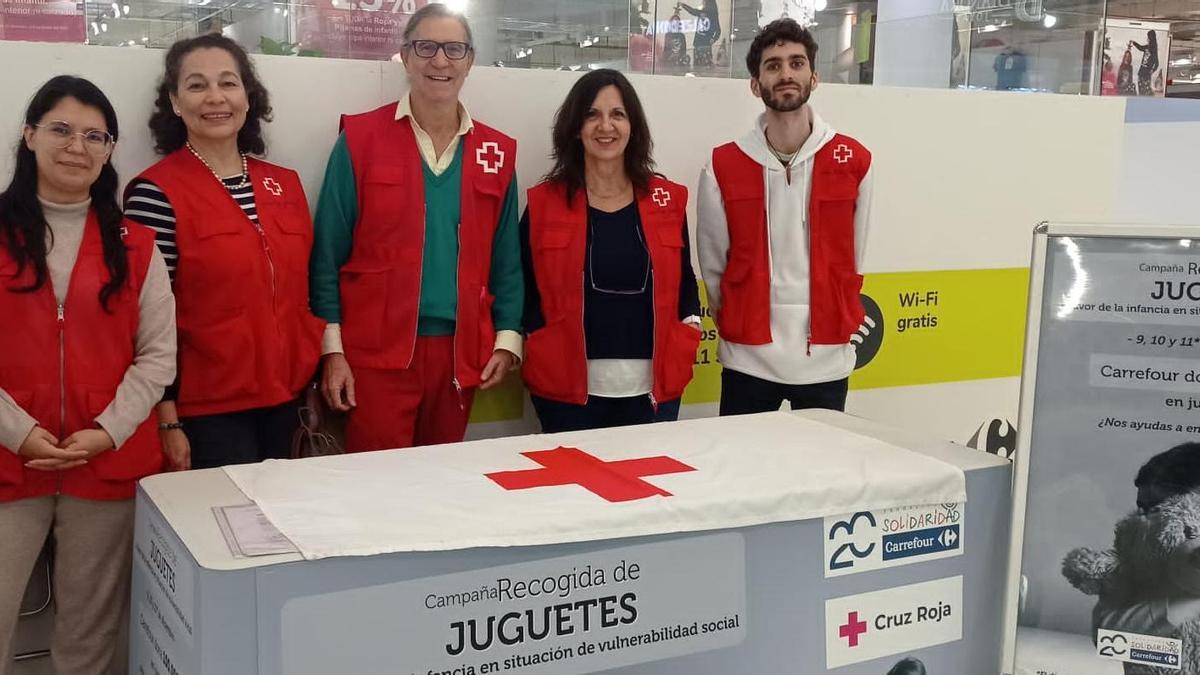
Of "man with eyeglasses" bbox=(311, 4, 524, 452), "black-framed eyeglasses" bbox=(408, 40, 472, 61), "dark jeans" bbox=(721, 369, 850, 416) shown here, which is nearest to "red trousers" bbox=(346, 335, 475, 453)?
"man with eyeglasses" bbox=(311, 4, 524, 452)

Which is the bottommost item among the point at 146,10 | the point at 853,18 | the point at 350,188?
the point at 350,188

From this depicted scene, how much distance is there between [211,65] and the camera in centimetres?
226

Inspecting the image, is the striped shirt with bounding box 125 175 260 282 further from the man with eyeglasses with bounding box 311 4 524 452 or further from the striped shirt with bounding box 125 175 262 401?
the man with eyeglasses with bounding box 311 4 524 452

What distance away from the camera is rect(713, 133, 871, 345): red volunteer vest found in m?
2.82

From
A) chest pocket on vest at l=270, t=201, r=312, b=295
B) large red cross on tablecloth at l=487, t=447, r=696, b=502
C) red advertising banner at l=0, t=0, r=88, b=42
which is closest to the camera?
large red cross on tablecloth at l=487, t=447, r=696, b=502

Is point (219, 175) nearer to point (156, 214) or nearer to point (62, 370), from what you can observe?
point (156, 214)

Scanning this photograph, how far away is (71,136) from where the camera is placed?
1.96 m

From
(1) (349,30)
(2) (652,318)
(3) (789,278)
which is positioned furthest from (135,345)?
(3) (789,278)

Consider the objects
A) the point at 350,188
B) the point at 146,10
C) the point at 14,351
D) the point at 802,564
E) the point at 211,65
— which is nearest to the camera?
the point at 802,564

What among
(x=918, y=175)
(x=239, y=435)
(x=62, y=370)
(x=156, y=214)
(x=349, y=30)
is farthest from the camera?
(x=918, y=175)

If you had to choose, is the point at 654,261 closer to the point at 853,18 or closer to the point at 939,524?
the point at 939,524

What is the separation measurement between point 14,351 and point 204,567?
36.5 inches

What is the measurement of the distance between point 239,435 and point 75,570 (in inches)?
16.2

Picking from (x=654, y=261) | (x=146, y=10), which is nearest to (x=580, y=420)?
(x=654, y=261)
